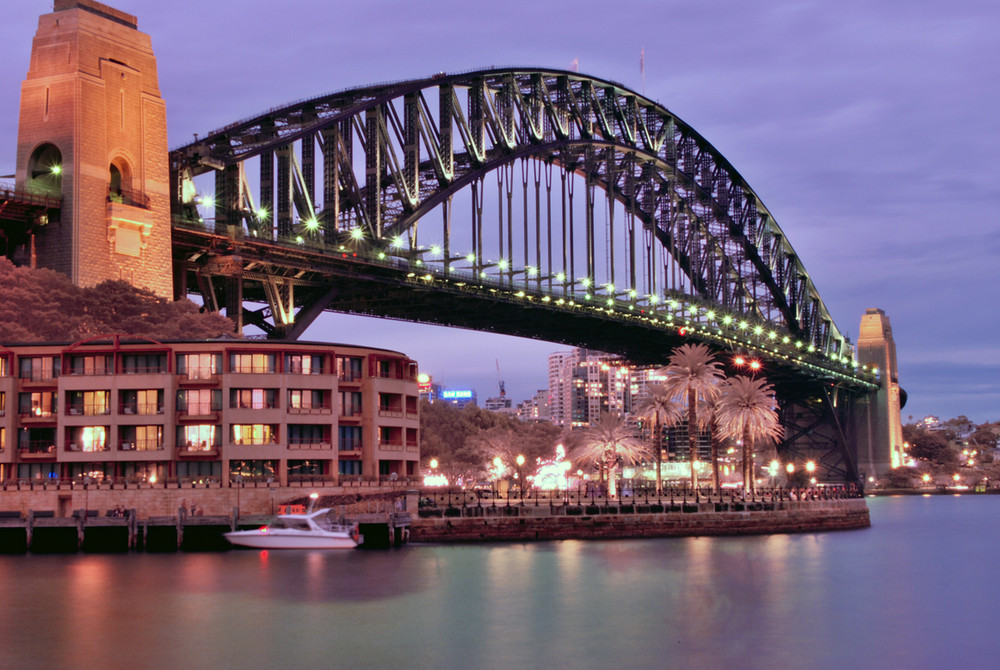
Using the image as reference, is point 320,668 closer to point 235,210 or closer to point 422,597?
point 422,597

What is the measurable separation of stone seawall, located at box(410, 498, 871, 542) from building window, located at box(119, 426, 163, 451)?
17.9 metres

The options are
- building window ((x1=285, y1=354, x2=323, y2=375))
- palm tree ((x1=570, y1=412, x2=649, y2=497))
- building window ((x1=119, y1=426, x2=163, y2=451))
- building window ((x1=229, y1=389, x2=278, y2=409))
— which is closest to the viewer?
building window ((x1=119, y1=426, x2=163, y2=451))

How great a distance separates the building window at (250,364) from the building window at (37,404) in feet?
40.1

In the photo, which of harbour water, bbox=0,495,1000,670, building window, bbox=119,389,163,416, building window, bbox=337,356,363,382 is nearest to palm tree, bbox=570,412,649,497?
building window, bbox=337,356,363,382

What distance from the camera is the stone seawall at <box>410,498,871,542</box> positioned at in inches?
3243

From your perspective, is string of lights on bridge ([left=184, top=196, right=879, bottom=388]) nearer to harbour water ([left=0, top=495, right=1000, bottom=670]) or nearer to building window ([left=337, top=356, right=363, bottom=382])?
building window ([left=337, top=356, right=363, bottom=382])

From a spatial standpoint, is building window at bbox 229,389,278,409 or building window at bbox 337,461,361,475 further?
building window at bbox 337,461,361,475

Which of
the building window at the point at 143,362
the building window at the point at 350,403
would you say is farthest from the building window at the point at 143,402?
the building window at the point at 350,403

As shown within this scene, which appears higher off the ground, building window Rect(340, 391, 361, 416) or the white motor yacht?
building window Rect(340, 391, 361, 416)

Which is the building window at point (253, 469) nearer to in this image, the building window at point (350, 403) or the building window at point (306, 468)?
the building window at point (306, 468)

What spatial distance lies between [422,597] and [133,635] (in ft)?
46.6

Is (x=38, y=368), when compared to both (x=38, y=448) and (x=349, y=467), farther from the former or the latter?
(x=349, y=467)

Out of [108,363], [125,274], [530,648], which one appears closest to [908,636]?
[530,648]

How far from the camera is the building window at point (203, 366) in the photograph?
8519cm
